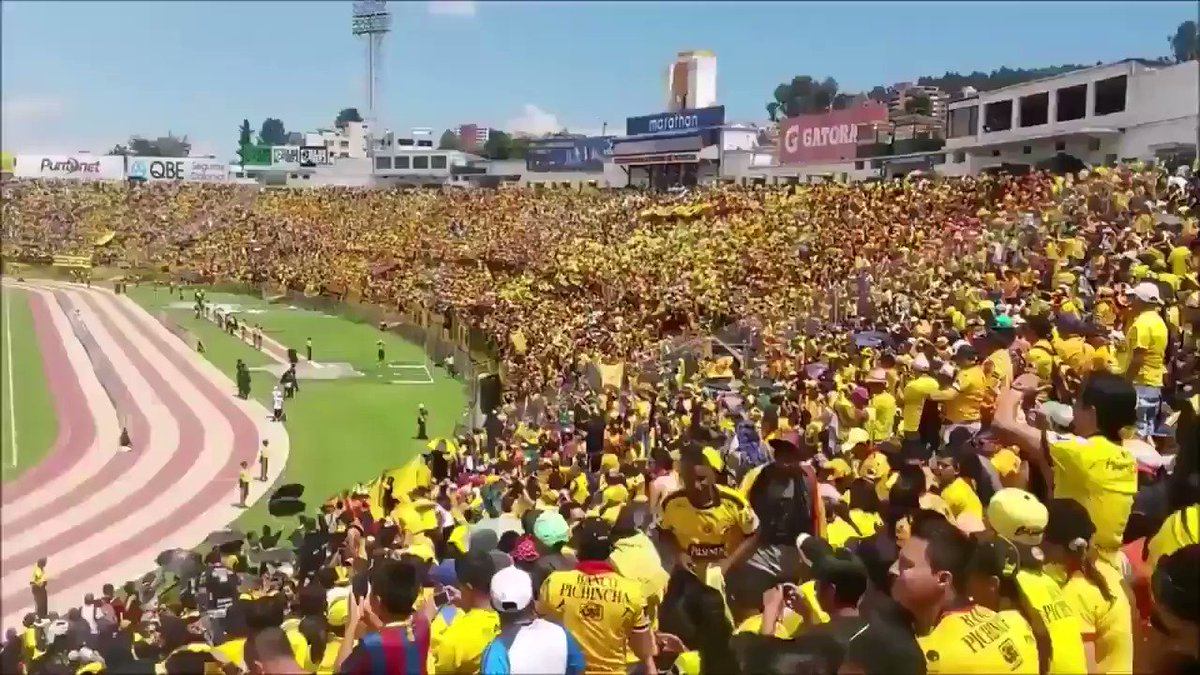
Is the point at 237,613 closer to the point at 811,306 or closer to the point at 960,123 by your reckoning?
the point at 811,306

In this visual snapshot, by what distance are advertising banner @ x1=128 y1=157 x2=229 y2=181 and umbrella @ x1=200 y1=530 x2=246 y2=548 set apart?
1188cm

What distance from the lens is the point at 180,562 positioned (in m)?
9.03

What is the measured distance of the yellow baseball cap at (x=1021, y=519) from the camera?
9.74 feet

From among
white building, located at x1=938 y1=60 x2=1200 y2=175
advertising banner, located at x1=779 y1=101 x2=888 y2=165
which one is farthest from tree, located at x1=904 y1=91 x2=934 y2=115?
advertising banner, located at x1=779 y1=101 x2=888 y2=165

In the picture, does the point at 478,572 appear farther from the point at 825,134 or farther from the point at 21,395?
the point at 825,134

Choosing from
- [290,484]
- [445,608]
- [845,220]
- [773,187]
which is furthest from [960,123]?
[445,608]

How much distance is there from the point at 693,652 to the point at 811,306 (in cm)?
Answer: 1178

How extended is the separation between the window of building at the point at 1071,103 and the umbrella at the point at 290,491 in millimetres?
17362

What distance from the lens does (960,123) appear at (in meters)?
27.6

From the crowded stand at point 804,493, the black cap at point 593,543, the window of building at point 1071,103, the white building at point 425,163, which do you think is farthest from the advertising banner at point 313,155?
the black cap at point 593,543

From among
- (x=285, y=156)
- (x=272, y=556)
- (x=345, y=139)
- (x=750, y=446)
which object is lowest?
(x=272, y=556)

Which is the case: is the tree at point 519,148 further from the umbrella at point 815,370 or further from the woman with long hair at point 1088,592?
the woman with long hair at point 1088,592

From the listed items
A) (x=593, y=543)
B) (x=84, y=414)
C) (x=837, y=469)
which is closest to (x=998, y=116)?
(x=84, y=414)

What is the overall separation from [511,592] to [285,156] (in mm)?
24380
